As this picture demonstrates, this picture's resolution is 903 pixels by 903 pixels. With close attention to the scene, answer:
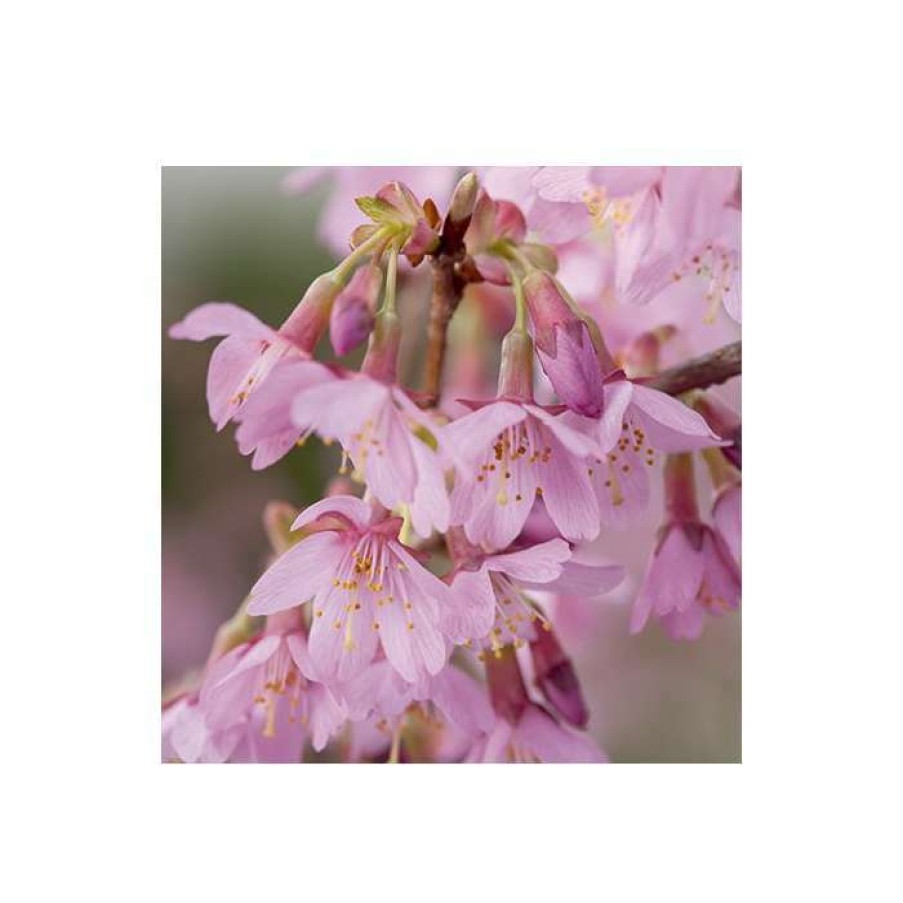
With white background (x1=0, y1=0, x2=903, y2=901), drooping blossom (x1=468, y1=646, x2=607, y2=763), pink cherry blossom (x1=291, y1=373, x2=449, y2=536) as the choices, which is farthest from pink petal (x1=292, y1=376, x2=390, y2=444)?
white background (x1=0, y1=0, x2=903, y2=901)

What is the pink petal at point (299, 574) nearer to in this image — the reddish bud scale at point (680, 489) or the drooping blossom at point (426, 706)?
the drooping blossom at point (426, 706)

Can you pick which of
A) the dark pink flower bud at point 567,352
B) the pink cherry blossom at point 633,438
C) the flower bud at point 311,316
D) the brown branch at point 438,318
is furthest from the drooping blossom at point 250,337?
the pink cherry blossom at point 633,438

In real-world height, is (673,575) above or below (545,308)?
below

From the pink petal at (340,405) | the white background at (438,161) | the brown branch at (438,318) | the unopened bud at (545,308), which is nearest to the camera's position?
the pink petal at (340,405)

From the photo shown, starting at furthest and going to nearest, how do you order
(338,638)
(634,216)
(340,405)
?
(634,216), (338,638), (340,405)

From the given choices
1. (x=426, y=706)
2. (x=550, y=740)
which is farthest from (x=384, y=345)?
(x=550, y=740)

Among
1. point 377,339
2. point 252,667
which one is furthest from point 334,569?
point 377,339

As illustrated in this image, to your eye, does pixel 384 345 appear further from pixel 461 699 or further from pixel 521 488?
pixel 461 699
